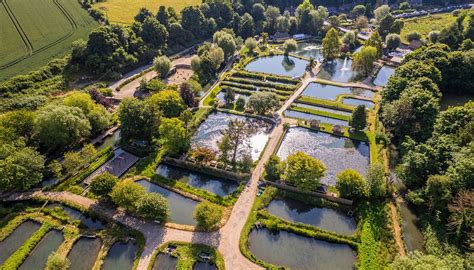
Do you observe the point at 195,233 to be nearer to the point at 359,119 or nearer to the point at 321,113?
the point at 359,119

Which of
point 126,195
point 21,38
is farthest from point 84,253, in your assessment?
point 21,38

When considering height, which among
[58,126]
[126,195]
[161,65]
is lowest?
[126,195]

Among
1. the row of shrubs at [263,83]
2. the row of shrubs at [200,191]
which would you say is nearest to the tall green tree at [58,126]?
the row of shrubs at [200,191]

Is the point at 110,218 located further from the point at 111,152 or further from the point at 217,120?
the point at 217,120

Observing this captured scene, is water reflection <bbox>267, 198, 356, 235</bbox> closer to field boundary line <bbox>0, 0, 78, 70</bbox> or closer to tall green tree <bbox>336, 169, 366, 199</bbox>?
tall green tree <bbox>336, 169, 366, 199</bbox>

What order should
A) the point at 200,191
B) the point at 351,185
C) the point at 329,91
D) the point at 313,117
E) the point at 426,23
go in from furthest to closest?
the point at 426,23, the point at 329,91, the point at 313,117, the point at 200,191, the point at 351,185

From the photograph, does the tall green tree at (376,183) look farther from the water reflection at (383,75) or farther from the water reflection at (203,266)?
the water reflection at (383,75)
